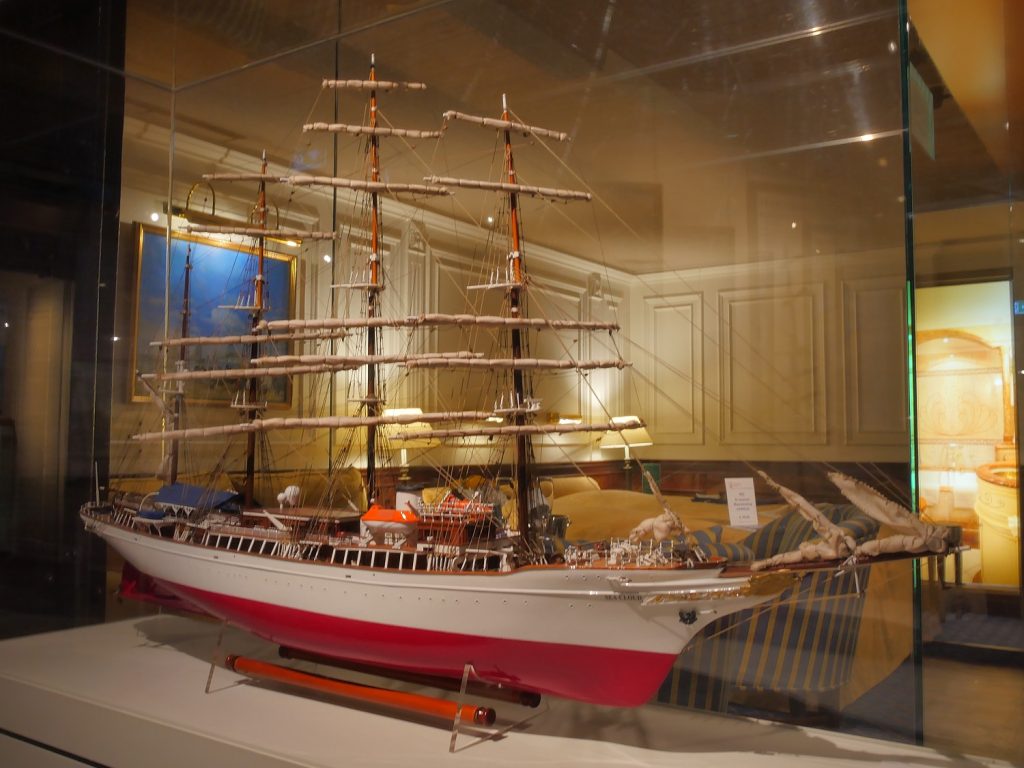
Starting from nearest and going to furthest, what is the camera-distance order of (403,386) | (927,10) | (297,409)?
1. (927,10)
2. (403,386)
3. (297,409)

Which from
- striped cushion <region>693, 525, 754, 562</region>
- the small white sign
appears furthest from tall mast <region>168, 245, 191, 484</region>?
the small white sign

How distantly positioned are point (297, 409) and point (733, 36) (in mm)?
4303

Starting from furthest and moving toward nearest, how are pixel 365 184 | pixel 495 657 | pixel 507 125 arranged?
1. pixel 365 184
2. pixel 507 125
3. pixel 495 657

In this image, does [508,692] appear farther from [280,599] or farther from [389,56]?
[389,56]

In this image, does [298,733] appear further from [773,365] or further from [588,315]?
[773,365]

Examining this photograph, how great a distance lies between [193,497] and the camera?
20.5 ft

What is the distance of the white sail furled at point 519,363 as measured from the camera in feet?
16.1

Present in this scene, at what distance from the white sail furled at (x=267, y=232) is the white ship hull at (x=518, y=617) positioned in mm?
2716

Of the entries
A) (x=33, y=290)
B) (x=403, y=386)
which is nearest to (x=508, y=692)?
(x=403, y=386)

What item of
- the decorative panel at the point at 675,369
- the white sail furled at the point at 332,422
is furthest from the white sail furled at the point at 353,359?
the decorative panel at the point at 675,369

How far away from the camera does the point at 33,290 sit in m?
7.36

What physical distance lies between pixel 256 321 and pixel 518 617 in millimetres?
3968

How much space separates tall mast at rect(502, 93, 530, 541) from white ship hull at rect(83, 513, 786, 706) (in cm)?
56

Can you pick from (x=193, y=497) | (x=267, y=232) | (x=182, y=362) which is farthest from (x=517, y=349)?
(x=182, y=362)
